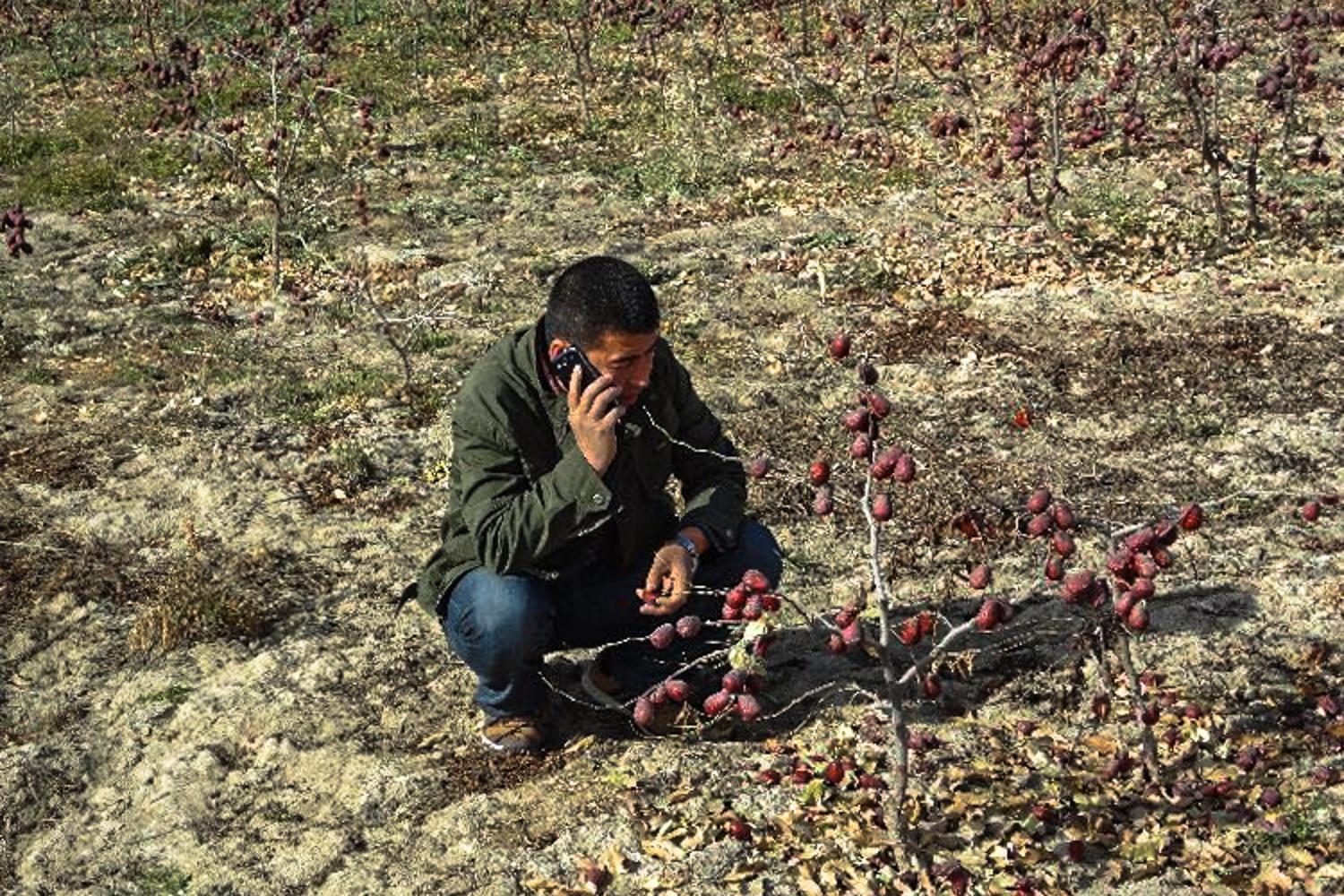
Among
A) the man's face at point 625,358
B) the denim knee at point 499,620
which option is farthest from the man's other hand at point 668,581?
the man's face at point 625,358

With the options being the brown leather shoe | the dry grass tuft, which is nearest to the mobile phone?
the brown leather shoe

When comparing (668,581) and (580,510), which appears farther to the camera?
(668,581)

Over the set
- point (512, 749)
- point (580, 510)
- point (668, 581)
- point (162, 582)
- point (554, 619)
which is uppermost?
point (580, 510)

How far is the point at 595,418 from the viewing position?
437 centimetres

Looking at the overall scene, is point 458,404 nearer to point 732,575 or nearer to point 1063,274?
point 732,575

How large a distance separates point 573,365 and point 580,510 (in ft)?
1.49

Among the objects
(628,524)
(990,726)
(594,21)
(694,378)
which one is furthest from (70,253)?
(990,726)

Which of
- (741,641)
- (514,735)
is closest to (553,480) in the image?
(741,641)

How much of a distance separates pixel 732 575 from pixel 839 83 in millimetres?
8838

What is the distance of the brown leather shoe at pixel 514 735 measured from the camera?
4.94 m

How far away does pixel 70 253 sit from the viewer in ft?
34.3

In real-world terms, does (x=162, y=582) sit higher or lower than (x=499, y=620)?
lower

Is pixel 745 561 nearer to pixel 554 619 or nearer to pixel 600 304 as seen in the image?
pixel 554 619

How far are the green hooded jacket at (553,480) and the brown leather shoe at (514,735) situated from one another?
0.43 meters
